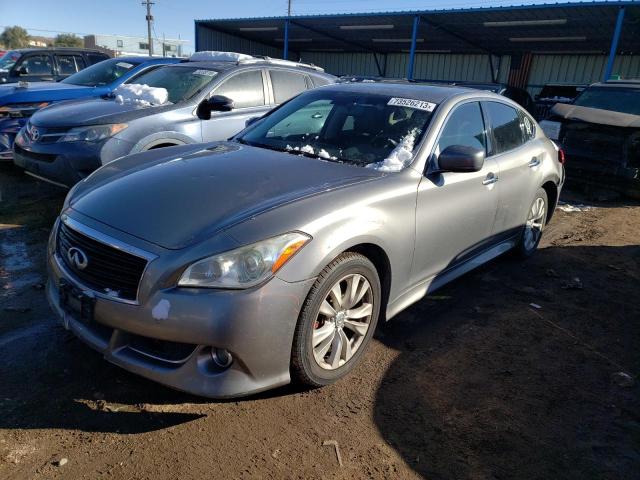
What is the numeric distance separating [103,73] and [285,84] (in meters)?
3.34

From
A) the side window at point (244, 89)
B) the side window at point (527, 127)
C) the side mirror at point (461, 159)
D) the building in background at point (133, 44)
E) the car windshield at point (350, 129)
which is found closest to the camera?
the side mirror at point (461, 159)

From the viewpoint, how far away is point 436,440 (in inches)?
98.3

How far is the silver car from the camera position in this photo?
2.28 meters

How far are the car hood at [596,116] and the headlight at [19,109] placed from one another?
809cm

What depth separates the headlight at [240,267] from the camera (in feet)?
7.42

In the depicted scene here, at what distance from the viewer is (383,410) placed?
2.70 metres

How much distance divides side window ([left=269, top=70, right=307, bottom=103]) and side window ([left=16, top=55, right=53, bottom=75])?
5556 mm

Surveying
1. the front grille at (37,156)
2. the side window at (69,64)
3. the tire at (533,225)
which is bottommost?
the tire at (533,225)

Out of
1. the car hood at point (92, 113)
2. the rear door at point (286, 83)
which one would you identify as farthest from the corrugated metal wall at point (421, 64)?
the car hood at point (92, 113)

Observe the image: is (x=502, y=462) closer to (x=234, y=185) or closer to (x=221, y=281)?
(x=221, y=281)

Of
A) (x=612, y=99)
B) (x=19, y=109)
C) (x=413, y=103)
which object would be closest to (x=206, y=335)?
(x=413, y=103)

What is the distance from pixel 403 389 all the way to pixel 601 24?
16145mm

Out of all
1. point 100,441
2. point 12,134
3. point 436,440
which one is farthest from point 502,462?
point 12,134

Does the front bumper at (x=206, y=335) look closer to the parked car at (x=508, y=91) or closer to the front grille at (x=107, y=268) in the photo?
the front grille at (x=107, y=268)
